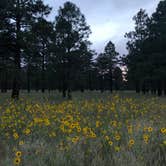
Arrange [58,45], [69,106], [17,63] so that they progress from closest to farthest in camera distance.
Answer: [69,106], [17,63], [58,45]

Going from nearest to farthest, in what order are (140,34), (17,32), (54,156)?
(54,156), (17,32), (140,34)

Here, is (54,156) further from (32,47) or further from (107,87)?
(107,87)

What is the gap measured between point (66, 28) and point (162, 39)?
10747 mm

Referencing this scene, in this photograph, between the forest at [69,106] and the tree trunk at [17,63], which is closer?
the forest at [69,106]

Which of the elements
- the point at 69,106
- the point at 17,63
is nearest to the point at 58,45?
the point at 17,63

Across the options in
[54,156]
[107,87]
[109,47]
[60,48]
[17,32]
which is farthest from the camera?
[107,87]

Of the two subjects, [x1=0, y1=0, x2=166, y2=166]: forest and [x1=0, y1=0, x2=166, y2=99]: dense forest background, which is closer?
[x1=0, y1=0, x2=166, y2=166]: forest

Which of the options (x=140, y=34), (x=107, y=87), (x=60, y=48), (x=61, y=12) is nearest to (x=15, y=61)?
(x=60, y=48)

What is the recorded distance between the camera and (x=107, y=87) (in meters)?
118

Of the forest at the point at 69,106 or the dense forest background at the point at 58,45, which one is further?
Answer: the dense forest background at the point at 58,45

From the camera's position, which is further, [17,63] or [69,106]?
[17,63]

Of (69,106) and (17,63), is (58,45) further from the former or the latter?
(69,106)

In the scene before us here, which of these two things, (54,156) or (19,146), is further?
(19,146)

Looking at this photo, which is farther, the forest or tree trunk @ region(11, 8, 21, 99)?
tree trunk @ region(11, 8, 21, 99)
